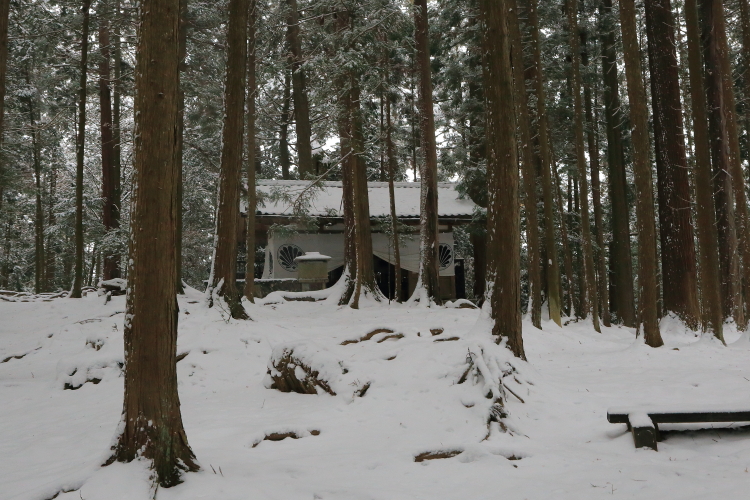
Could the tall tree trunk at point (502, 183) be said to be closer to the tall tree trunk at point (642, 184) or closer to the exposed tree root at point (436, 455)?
the exposed tree root at point (436, 455)

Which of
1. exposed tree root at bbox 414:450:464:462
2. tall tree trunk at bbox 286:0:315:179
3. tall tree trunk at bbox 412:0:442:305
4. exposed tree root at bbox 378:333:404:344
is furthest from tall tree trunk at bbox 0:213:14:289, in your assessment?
exposed tree root at bbox 414:450:464:462

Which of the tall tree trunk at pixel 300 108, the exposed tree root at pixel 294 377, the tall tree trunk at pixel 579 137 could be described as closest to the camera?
the exposed tree root at pixel 294 377

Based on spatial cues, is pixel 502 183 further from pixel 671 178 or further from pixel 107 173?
pixel 107 173

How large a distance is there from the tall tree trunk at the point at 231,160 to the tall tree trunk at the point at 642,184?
278 inches

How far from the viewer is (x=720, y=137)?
12289 millimetres

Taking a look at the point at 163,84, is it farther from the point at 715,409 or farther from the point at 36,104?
the point at 36,104

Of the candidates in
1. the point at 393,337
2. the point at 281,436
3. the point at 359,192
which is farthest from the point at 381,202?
the point at 281,436

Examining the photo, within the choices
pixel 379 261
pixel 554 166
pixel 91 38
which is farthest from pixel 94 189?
pixel 554 166

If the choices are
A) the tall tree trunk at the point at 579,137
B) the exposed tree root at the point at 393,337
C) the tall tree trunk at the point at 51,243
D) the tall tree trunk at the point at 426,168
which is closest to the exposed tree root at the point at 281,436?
the exposed tree root at the point at 393,337

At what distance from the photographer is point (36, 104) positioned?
2144 centimetres

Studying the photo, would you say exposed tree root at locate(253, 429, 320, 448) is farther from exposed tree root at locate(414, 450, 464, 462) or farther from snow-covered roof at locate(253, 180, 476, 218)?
snow-covered roof at locate(253, 180, 476, 218)

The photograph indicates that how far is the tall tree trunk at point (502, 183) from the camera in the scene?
24.3 ft

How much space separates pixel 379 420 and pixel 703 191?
7.88m

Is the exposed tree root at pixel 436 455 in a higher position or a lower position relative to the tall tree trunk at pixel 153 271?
lower
